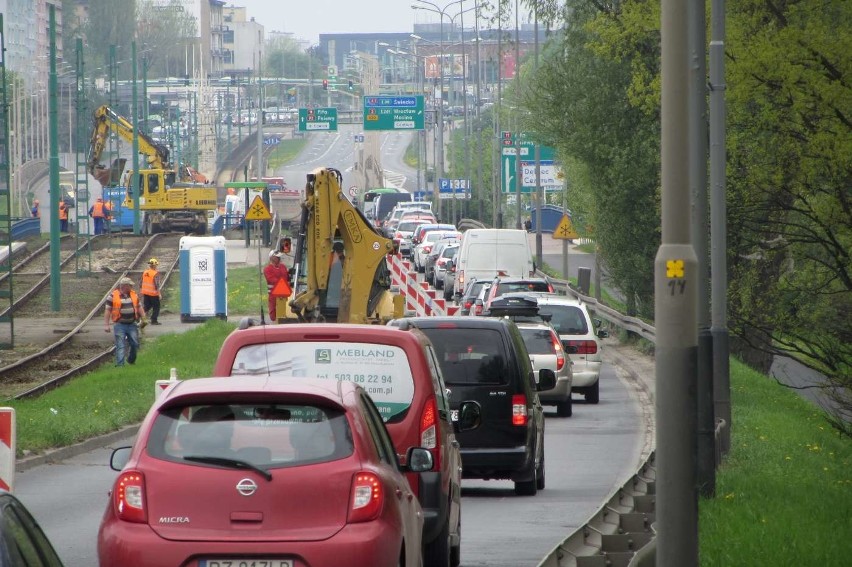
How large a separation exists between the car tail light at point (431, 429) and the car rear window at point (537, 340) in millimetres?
→ 14847

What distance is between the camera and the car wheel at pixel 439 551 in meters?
10.8

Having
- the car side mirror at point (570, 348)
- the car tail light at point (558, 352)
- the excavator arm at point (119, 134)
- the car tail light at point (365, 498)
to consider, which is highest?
the excavator arm at point (119, 134)

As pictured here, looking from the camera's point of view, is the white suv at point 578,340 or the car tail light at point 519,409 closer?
the car tail light at point 519,409

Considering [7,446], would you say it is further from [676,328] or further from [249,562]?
[676,328]

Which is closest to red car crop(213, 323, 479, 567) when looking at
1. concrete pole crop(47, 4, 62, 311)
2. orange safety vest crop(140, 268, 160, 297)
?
orange safety vest crop(140, 268, 160, 297)

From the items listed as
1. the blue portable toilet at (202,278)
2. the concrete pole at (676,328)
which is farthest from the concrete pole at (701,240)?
the blue portable toilet at (202,278)

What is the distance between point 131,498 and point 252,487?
0.60m

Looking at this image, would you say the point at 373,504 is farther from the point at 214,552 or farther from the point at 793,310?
the point at 793,310

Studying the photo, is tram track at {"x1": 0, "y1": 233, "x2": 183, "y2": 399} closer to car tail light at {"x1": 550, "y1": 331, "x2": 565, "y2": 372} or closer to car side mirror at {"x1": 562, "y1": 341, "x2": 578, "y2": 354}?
car tail light at {"x1": 550, "y1": 331, "x2": 565, "y2": 372}

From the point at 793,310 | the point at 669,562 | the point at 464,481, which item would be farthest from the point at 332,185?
the point at 669,562

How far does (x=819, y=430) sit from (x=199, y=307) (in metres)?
22.5

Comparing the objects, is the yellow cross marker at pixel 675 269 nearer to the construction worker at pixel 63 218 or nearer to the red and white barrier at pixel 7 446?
the red and white barrier at pixel 7 446

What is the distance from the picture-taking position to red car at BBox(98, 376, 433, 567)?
25.6 feet

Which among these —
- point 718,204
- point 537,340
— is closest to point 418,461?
point 718,204
